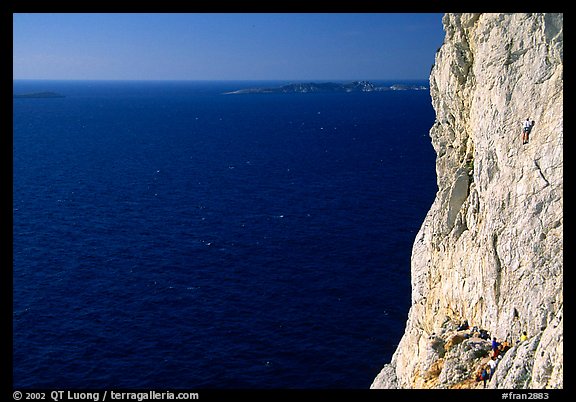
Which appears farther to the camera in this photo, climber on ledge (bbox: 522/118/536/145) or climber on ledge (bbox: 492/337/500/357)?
climber on ledge (bbox: 522/118/536/145)

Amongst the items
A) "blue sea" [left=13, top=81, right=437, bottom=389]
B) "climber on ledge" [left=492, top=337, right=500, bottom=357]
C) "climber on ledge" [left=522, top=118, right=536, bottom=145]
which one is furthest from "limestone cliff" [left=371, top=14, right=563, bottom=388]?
"blue sea" [left=13, top=81, right=437, bottom=389]

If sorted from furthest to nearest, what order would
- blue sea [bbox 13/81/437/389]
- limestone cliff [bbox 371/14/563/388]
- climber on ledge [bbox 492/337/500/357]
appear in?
blue sea [bbox 13/81/437/389]
climber on ledge [bbox 492/337/500/357]
limestone cliff [bbox 371/14/563/388]

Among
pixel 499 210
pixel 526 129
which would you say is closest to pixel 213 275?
pixel 499 210

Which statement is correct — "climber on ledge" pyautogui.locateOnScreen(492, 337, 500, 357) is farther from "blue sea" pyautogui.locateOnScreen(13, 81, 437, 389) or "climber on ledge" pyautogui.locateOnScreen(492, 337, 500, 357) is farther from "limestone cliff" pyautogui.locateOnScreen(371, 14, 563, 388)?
"blue sea" pyautogui.locateOnScreen(13, 81, 437, 389)

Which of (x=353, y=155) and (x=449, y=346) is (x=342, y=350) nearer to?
(x=449, y=346)

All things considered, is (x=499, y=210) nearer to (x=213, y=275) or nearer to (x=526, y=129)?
(x=526, y=129)

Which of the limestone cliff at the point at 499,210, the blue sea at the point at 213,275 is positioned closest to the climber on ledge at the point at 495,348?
the limestone cliff at the point at 499,210
